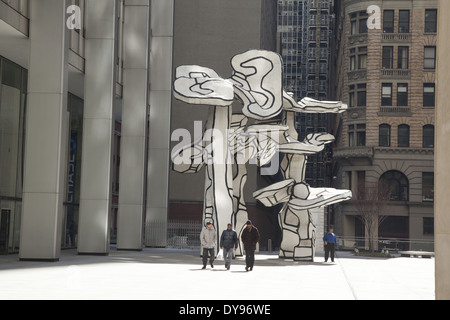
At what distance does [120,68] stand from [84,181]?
1009 centimetres

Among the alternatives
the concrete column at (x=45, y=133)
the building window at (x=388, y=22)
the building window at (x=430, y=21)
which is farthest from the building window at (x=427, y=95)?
the concrete column at (x=45, y=133)

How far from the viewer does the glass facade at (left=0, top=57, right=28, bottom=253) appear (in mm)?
28906

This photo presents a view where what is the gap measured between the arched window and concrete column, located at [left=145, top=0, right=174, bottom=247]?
26.7 meters

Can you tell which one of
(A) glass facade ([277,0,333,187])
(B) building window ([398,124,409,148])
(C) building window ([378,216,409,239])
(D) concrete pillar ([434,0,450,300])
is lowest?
(C) building window ([378,216,409,239])

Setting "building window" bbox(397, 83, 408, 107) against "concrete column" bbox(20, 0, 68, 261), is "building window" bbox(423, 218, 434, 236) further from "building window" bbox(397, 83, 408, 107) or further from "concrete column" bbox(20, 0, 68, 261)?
"concrete column" bbox(20, 0, 68, 261)

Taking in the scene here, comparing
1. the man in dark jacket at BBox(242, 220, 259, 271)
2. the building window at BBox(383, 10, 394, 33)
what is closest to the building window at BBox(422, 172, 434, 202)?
the building window at BBox(383, 10, 394, 33)

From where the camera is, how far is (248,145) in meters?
31.4

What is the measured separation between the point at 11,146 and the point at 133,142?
9541mm

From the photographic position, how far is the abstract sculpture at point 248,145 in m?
29.6

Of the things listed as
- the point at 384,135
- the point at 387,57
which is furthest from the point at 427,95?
the point at 384,135

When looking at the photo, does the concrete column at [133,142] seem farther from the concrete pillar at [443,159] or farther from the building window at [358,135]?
the building window at [358,135]

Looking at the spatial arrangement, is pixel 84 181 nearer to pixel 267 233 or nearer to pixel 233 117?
→ pixel 233 117

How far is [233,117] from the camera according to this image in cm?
3275
